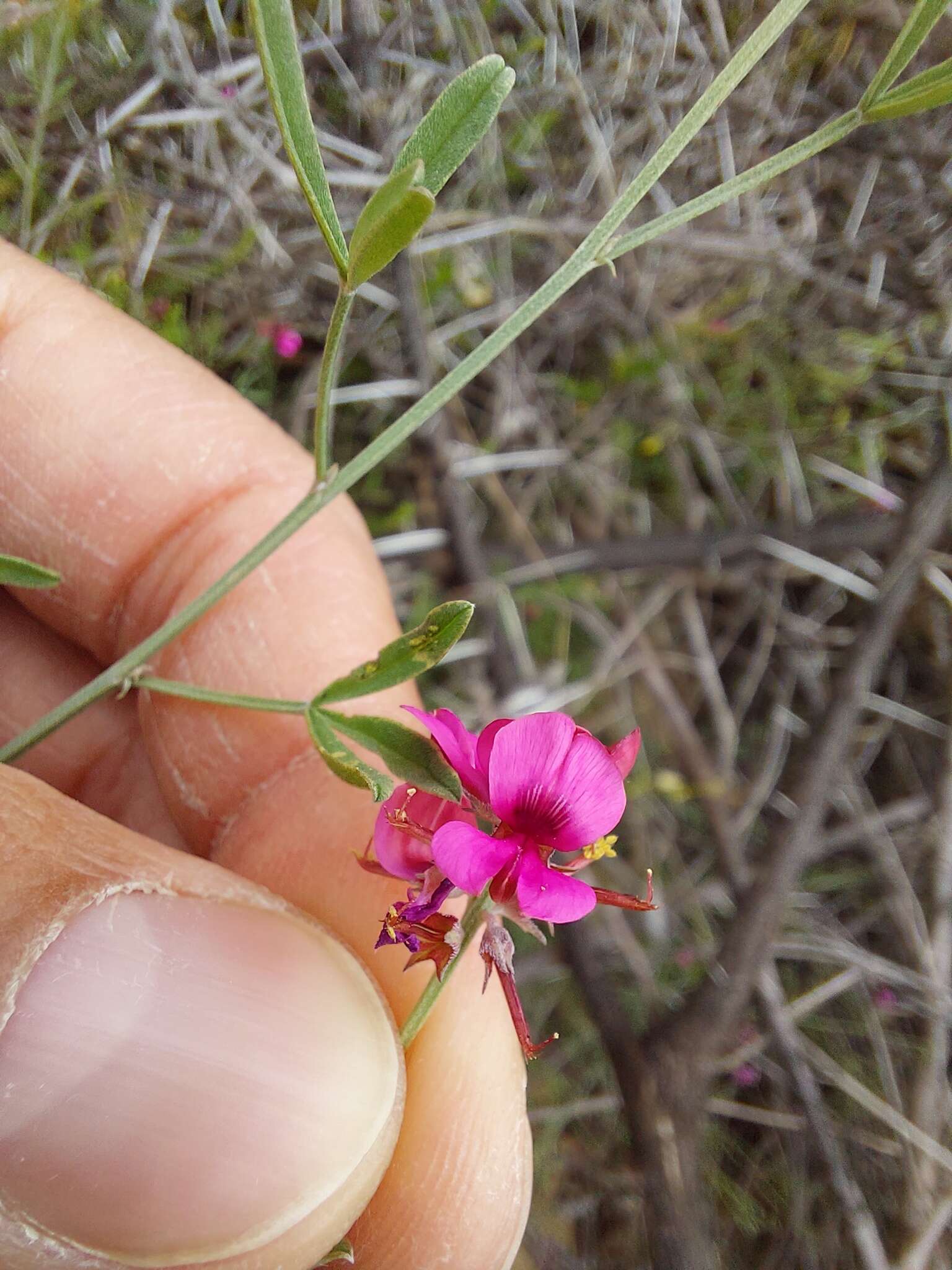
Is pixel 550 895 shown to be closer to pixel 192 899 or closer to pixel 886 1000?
pixel 192 899

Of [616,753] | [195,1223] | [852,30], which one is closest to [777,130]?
[852,30]

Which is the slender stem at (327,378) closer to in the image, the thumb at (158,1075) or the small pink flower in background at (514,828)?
the small pink flower in background at (514,828)

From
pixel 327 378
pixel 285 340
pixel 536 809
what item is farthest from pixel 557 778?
pixel 285 340

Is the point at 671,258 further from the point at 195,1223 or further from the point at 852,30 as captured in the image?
the point at 195,1223

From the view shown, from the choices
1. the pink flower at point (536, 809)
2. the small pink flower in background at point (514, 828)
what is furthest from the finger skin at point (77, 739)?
the pink flower at point (536, 809)

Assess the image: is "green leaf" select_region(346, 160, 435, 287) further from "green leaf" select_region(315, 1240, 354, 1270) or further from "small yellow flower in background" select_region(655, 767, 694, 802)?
"small yellow flower in background" select_region(655, 767, 694, 802)

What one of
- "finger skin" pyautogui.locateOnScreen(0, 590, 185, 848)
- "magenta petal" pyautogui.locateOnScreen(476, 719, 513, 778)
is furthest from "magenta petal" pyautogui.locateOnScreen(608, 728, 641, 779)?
"finger skin" pyautogui.locateOnScreen(0, 590, 185, 848)
